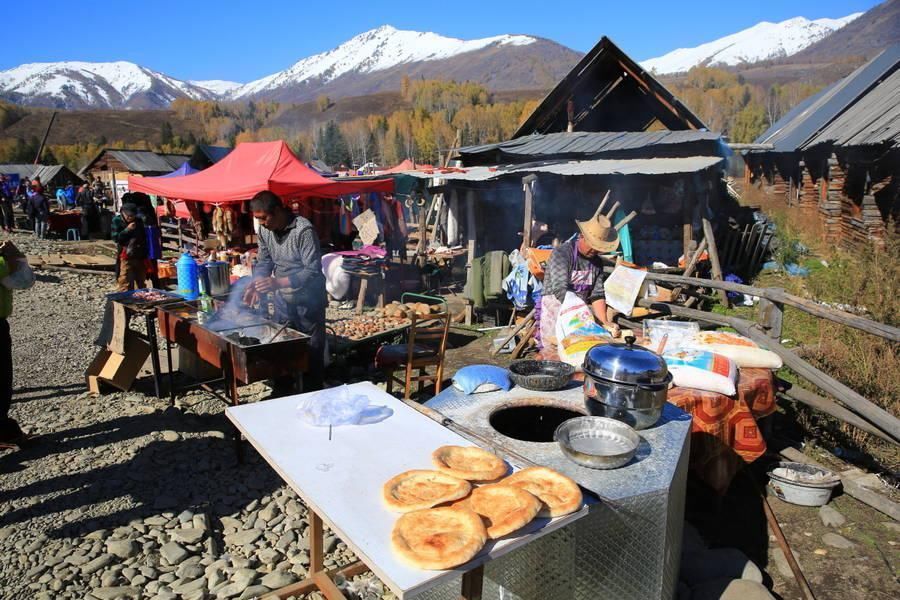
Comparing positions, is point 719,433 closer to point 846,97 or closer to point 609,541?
point 609,541

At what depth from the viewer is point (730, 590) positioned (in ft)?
10.4

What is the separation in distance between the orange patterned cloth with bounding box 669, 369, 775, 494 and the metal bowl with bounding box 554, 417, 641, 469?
1172 mm

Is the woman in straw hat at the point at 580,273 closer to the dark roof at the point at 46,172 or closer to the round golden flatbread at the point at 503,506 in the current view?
the round golden flatbread at the point at 503,506

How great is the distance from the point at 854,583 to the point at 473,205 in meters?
9.89

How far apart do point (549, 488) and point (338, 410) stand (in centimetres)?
118

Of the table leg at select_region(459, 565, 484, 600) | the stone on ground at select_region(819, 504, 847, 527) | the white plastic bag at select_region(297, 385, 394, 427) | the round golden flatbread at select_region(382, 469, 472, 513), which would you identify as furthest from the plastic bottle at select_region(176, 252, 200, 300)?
the stone on ground at select_region(819, 504, 847, 527)

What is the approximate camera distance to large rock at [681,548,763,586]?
3373 millimetres

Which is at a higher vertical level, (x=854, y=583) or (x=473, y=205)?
(x=473, y=205)

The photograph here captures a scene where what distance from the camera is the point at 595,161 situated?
460 inches

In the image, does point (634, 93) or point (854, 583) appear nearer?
point (854, 583)

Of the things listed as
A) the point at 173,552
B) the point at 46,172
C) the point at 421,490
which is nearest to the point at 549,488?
the point at 421,490

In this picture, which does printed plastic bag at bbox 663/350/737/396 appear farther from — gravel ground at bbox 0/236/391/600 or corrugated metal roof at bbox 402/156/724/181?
corrugated metal roof at bbox 402/156/724/181

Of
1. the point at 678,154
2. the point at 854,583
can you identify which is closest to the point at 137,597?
the point at 854,583

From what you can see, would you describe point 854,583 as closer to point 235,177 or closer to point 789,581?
point 789,581
